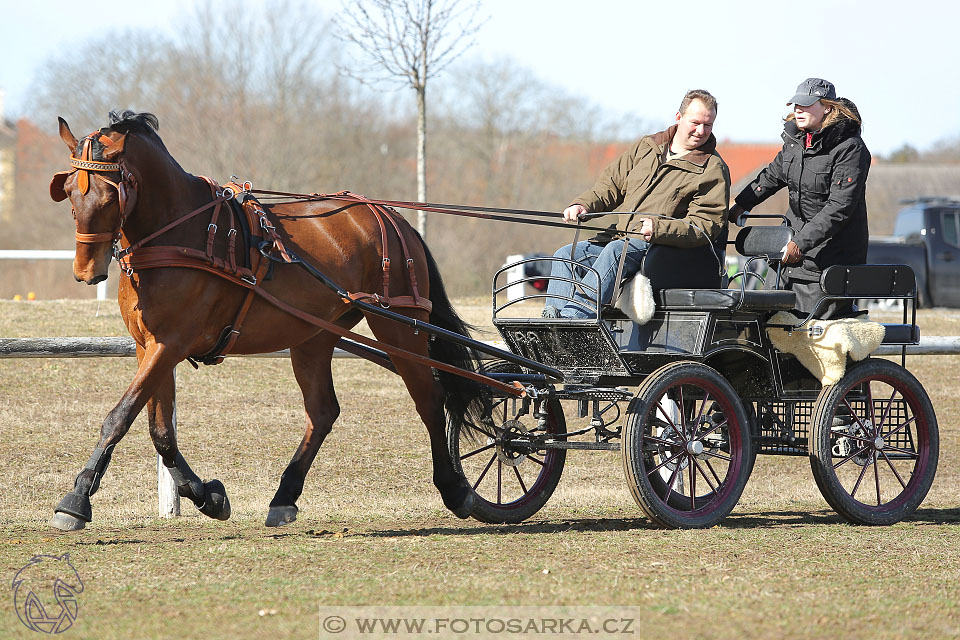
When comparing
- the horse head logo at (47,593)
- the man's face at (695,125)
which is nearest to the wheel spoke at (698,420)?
the man's face at (695,125)

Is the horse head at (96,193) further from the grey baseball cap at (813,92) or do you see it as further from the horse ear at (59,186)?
the grey baseball cap at (813,92)

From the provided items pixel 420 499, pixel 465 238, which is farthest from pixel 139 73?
pixel 420 499

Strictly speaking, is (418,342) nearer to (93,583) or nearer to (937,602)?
(93,583)

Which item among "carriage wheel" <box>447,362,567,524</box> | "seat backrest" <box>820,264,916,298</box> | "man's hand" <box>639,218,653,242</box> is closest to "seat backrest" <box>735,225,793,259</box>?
"seat backrest" <box>820,264,916,298</box>

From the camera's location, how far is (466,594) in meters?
4.07

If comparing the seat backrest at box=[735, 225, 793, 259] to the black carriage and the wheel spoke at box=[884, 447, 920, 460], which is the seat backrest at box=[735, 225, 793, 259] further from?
the wheel spoke at box=[884, 447, 920, 460]

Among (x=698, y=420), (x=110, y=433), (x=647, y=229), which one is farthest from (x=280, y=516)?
(x=647, y=229)

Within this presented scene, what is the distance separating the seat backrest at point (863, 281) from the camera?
5.92m

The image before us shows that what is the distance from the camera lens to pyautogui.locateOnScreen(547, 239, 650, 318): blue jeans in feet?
Result: 18.8

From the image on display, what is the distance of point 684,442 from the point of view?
573 centimetres

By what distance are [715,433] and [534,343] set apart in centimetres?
115

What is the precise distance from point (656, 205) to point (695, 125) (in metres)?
0.49

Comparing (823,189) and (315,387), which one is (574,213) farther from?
(315,387)

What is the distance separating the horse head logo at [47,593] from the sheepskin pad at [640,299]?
2.94 metres
